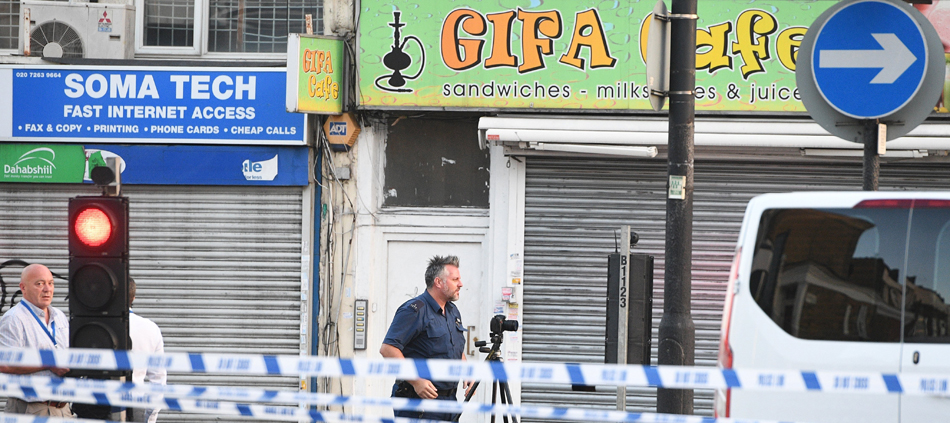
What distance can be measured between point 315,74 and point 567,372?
5.82 m

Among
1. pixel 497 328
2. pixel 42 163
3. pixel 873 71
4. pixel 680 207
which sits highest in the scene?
pixel 873 71

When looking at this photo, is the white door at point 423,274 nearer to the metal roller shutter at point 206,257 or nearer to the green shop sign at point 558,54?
the metal roller shutter at point 206,257

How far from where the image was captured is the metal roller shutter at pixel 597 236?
972 centimetres

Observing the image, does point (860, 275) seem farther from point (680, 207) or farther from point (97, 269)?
point (97, 269)

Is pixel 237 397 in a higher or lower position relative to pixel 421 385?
higher

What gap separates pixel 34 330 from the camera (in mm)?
6801

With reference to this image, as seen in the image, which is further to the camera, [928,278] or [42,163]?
[42,163]

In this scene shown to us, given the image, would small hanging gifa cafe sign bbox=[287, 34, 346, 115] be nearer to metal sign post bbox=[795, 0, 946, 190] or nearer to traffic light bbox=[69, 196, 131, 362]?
traffic light bbox=[69, 196, 131, 362]

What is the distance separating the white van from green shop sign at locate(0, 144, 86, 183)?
7.84 meters

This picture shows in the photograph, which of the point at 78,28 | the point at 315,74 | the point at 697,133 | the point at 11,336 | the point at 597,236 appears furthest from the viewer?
the point at 78,28

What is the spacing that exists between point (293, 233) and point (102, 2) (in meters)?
3.41

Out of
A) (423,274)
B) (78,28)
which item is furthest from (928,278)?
(78,28)

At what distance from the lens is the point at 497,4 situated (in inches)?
373

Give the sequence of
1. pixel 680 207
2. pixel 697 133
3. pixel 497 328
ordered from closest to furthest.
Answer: pixel 680 207 < pixel 497 328 < pixel 697 133
